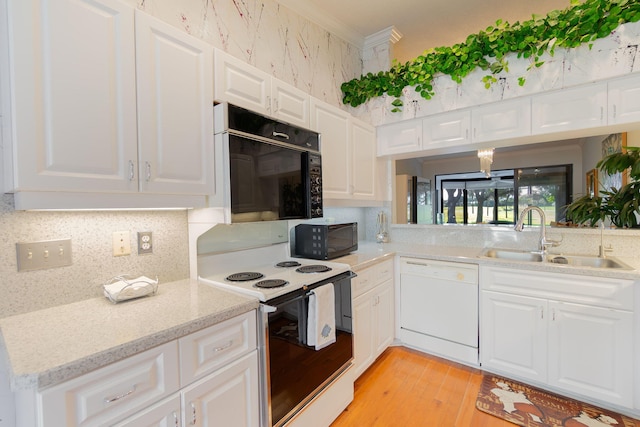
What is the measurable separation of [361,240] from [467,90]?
5.79ft

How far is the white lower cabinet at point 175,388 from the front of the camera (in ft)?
2.66

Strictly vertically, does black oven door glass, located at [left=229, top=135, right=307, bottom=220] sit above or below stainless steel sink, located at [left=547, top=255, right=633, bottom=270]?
above

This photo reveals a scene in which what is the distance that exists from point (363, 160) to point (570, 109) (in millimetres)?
1539

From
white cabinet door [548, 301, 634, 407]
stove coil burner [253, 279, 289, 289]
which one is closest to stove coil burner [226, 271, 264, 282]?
stove coil burner [253, 279, 289, 289]

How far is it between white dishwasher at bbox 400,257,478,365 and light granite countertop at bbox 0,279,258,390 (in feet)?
5.39

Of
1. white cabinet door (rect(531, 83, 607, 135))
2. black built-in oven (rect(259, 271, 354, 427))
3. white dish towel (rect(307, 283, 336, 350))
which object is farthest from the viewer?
white cabinet door (rect(531, 83, 607, 135))

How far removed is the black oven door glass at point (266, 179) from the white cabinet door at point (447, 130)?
4.48 feet

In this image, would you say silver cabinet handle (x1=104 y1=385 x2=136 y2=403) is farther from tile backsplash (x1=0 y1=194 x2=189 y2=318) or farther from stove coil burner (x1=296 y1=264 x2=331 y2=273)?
stove coil burner (x1=296 y1=264 x2=331 y2=273)

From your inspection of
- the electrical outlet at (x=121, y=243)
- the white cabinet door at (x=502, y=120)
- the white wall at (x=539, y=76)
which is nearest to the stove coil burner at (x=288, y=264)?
the electrical outlet at (x=121, y=243)

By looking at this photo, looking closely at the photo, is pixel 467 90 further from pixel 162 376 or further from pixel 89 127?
pixel 162 376

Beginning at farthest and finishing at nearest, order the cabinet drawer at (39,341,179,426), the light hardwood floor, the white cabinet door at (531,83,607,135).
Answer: the white cabinet door at (531,83,607,135) → the light hardwood floor → the cabinet drawer at (39,341,179,426)

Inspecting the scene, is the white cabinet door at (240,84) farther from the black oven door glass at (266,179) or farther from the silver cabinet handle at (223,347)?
the silver cabinet handle at (223,347)

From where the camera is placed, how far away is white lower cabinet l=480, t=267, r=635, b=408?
174 cm

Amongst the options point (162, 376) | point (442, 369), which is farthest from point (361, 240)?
point (162, 376)
